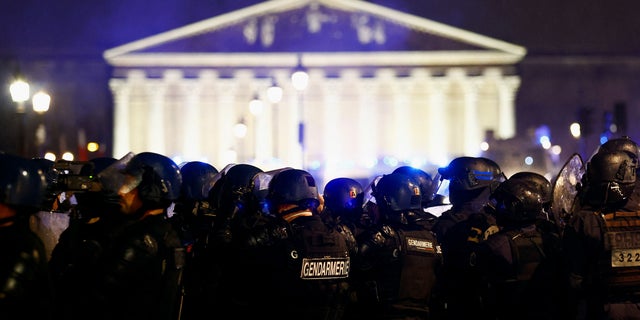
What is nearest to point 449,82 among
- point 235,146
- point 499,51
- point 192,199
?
point 499,51

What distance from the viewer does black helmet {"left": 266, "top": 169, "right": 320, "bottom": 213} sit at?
17.5 ft

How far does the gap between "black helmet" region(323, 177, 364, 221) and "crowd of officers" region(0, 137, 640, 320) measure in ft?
2.34

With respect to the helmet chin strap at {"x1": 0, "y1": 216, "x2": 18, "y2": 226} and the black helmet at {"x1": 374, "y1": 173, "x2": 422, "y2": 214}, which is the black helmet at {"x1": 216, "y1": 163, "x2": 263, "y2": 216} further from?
the helmet chin strap at {"x1": 0, "y1": 216, "x2": 18, "y2": 226}

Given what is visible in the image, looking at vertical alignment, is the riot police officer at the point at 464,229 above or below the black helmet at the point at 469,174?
below

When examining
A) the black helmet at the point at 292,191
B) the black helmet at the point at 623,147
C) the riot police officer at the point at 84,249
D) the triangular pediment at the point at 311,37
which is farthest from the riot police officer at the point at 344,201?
the triangular pediment at the point at 311,37

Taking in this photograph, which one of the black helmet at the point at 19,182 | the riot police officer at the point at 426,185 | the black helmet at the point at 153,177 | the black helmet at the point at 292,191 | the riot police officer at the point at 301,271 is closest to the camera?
the black helmet at the point at 19,182

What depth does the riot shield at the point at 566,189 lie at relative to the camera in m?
5.79

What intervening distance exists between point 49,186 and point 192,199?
103 cm

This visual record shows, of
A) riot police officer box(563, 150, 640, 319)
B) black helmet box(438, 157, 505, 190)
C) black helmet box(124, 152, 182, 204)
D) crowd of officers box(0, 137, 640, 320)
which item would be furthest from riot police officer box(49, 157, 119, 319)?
black helmet box(438, 157, 505, 190)

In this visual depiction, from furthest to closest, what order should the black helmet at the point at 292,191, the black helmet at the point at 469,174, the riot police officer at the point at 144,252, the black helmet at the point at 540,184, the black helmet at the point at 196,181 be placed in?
the black helmet at the point at 469,174, the black helmet at the point at 196,181, the black helmet at the point at 540,184, the black helmet at the point at 292,191, the riot police officer at the point at 144,252

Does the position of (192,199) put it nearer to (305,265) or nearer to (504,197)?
(305,265)

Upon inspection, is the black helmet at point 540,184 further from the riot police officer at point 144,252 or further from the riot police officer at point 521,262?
the riot police officer at point 144,252

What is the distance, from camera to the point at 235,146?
5775 cm

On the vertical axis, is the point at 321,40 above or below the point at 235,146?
above
